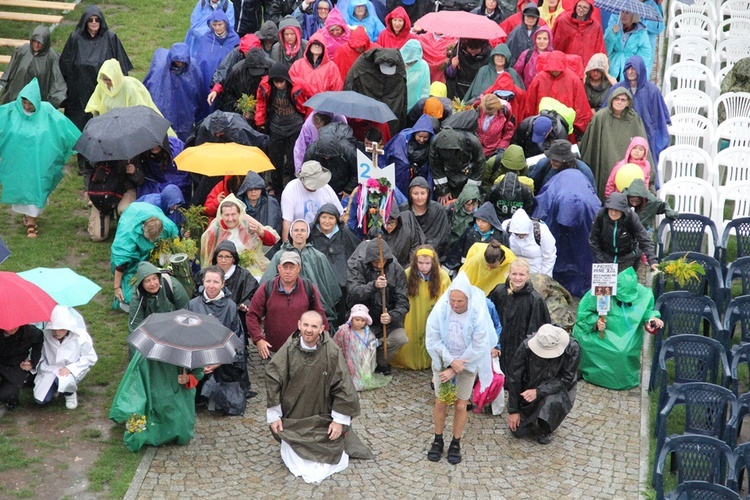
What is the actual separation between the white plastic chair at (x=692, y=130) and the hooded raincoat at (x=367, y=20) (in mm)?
3963

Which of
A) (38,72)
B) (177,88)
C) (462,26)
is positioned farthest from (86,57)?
(462,26)

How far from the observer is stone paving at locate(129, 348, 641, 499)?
11109mm

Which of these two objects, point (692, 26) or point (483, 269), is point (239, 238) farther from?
point (692, 26)

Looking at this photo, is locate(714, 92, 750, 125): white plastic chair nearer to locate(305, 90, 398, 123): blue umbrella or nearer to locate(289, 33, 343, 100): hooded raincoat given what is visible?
locate(305, 90, 398, 123): blue umbrella

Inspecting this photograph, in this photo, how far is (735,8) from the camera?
20.6 metres

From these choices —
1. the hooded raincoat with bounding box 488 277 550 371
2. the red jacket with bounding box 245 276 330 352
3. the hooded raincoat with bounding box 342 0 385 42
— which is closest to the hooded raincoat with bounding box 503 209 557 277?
the hooded raincoat with bounding box 488 277 550 371

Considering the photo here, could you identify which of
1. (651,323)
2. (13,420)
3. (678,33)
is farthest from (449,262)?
(678,33)

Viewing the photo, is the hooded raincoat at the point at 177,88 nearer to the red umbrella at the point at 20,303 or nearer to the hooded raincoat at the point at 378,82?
the hooded raincoat at the point at 378,82

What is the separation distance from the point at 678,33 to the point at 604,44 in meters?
3.09

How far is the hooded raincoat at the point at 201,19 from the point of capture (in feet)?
55.5

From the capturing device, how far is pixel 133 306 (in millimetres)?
12180

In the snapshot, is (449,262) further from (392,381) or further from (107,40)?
(107,40)

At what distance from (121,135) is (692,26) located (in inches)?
385

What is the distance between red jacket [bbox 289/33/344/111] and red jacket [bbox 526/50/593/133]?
2.29m
